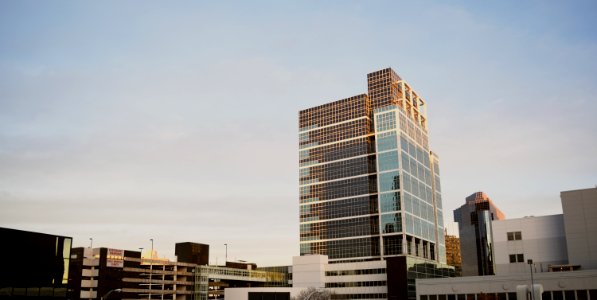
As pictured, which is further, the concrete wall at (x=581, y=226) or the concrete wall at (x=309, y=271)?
the concrete wall at (x=309, y=271)

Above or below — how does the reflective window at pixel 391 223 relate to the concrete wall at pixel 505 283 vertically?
above

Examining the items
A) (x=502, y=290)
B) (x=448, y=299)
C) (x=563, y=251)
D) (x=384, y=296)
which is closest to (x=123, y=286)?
(x=384, y=296)

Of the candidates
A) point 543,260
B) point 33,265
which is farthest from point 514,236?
point 33,265

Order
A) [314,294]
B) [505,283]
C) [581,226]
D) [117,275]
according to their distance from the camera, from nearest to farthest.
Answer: [505,283] → [581,226] → [314,294] → [117,275]

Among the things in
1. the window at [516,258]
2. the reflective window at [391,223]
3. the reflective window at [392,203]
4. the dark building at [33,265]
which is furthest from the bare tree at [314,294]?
the dark building at [33,265]

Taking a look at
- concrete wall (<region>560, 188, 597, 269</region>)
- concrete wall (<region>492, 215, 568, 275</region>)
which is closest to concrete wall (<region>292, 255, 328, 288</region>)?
concrete wall (<region>492, 215, 568, 275</region>)

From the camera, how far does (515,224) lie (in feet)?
431

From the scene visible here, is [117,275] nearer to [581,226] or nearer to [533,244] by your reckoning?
[533,244]

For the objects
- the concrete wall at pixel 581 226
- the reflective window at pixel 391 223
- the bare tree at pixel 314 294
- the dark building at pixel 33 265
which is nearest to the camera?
the dark building at pixel 33 265

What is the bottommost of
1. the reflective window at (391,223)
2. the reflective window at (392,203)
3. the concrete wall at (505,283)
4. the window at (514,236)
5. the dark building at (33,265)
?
the concrete wall at (505,283)

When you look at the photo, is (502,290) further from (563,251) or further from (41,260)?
(41,260)

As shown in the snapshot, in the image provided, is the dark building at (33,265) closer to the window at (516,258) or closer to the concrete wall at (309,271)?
the window at (516,258)

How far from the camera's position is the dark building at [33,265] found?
5853cm

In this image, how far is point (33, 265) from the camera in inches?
2408
